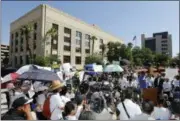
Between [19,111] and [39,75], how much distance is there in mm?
4849

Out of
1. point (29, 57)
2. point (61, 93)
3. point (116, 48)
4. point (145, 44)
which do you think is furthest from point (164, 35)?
point (61, 93)

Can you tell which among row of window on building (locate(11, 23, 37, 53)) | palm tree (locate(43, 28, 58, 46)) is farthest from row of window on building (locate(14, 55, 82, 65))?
palm tree (locate(43, 28, 58, 46))

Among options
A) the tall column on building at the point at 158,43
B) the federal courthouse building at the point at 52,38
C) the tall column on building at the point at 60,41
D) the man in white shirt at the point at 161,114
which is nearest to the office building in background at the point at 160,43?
the tall column on building at the point at 158,43

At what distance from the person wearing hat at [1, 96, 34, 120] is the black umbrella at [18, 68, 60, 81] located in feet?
14.3

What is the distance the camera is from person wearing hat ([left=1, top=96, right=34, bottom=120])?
4.25 metres

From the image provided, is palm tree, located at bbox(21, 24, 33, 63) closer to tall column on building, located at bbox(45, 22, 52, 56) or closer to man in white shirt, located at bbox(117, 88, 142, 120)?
tall column on building, located at bbox(45, 22, 52, 56)

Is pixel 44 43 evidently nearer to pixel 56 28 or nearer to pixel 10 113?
pixel 56 28

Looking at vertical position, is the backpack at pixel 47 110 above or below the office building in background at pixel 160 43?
below

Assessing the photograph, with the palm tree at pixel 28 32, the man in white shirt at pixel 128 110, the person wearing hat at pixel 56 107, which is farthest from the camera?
the palm tree at pixel 28 32

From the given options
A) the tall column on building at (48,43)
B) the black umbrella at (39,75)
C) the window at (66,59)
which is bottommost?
the black umbrella at (39,75)

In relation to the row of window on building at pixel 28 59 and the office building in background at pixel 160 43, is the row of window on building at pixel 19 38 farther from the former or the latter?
the office building in background at pixel 160 43

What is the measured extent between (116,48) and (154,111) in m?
72.6

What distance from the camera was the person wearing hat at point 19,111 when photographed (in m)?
4.25

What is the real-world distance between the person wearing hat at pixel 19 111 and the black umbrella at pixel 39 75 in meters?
4.35
